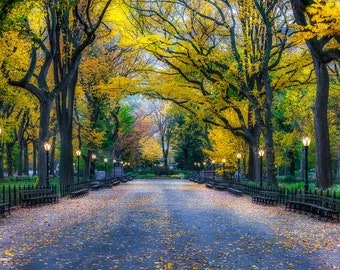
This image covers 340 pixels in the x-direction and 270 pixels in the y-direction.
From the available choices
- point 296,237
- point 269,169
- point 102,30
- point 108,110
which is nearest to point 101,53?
point 108,110

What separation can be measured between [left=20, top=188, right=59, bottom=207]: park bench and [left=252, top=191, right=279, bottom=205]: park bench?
35.9 feet

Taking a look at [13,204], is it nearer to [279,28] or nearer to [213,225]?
[213,225]

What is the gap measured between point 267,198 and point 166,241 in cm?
1248

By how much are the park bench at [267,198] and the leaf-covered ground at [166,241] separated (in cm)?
482

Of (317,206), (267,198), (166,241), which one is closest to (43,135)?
(267,198)

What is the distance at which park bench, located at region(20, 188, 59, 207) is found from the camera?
21578 mm

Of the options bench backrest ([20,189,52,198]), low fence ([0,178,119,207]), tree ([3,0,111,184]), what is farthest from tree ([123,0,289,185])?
bench backrest ([20,189,52,198])

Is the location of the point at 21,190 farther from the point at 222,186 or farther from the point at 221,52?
the point at 222,186

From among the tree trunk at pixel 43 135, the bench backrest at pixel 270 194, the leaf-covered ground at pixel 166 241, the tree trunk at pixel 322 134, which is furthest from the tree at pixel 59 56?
the bench backrest at pixel 270 194

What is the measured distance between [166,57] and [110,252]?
22.0 metres

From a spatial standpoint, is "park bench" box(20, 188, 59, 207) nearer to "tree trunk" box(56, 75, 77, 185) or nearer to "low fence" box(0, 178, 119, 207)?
"low fence" box(0, 178, 119, 207)

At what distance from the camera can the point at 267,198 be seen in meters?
23.2

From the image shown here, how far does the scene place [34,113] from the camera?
45719 millimetres

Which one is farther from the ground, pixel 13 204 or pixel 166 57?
pixel 166 57
